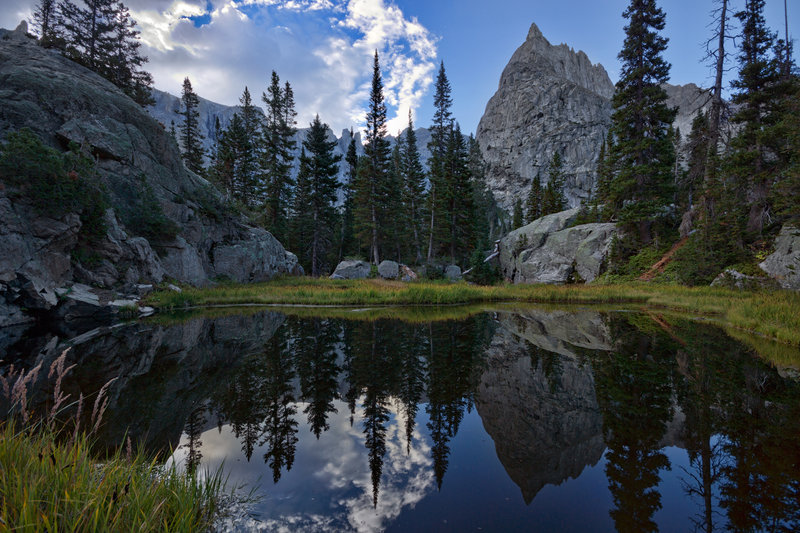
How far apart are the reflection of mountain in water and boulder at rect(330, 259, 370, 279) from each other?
23821mm

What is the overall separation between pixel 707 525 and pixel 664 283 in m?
25.1

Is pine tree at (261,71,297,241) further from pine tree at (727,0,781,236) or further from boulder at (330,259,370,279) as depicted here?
pine tree at (727,0,781,236)

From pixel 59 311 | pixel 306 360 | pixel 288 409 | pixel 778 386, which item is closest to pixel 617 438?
pixel 778 386

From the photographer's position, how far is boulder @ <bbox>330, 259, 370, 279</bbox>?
3219cm

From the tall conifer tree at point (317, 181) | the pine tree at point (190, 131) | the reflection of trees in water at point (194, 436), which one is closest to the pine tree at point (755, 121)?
the reflection of trees in water at point (194, 436)

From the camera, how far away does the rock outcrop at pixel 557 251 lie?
29.2 meters

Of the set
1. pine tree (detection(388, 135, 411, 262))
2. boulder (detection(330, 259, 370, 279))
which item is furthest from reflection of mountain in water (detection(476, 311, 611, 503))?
pine tree (detection(388, 135, 411, 262))

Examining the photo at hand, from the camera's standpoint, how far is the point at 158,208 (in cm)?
2141

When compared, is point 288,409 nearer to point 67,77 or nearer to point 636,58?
point 67,77

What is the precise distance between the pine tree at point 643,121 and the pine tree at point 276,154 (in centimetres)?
3485

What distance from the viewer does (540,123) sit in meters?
112

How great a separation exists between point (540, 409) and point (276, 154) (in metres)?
42.9

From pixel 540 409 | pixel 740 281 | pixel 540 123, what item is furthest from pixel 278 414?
pixel 540 123

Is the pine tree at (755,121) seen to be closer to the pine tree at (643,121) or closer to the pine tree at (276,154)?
the pine tree at (643,121)
